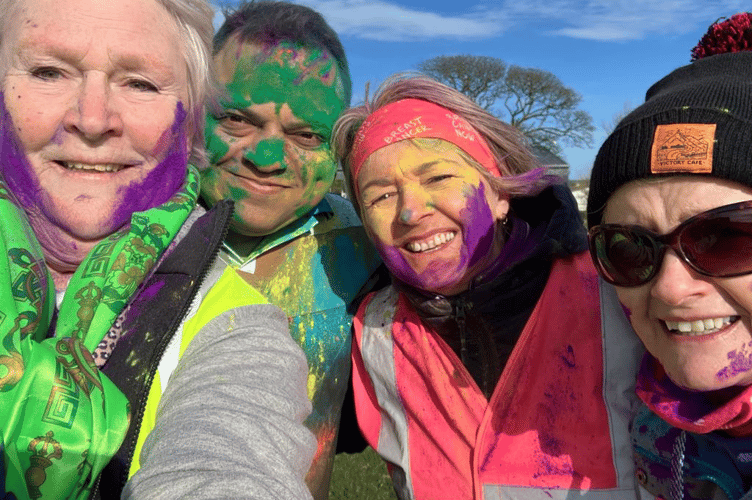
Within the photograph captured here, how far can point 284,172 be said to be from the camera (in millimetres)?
2805

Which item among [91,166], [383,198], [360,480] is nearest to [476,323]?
[383,198]

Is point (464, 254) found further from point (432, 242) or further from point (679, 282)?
point (679, 282)

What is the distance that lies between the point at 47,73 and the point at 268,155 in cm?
109

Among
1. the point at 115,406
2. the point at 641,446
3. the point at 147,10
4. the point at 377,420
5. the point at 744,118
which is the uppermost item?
the point at 147,10

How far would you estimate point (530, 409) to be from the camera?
7.73 ft

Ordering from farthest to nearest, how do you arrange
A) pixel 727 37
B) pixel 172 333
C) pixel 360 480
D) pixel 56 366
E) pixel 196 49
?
pixel 360 480, pixel 196 49, pixel 727 37, pixel 172 333, pixel 56 366

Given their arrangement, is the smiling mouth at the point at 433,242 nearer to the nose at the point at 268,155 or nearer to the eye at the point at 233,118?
the nose at the point at 268,155

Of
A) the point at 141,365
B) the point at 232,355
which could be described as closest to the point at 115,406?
the point at 141,365

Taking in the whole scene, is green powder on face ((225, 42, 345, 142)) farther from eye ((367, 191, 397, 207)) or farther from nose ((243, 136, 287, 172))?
eye ((367, 191, 397, 207))

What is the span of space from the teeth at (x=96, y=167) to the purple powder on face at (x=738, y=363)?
5.72 feet

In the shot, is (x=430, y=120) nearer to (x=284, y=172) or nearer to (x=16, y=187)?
(x=284, y=172)

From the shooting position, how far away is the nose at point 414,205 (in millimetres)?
2480

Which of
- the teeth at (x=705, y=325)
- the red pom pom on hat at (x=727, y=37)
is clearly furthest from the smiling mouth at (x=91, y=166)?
the red pom pom on hat at (x=727, y=37)

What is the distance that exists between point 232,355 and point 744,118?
1390 millimetres
